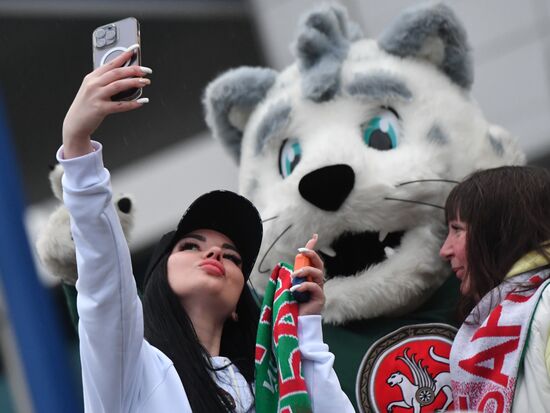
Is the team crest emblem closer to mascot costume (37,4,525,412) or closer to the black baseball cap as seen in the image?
mascot costume (37,4,525,412)

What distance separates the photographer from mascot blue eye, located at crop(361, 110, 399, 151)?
313 centimetres

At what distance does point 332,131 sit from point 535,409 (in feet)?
3.83

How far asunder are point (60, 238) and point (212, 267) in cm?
87

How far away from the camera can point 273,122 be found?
321 cm

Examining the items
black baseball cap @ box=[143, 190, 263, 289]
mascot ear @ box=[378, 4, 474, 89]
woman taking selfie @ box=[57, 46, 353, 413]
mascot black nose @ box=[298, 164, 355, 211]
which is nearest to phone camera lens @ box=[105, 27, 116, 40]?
woman taking selfie @ box=[57, 46, 353, 413]

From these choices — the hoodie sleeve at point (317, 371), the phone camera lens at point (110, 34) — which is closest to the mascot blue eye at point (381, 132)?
the hoodie sleeve at point (317, 371)

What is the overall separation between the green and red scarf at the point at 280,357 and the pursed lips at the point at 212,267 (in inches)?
4.9

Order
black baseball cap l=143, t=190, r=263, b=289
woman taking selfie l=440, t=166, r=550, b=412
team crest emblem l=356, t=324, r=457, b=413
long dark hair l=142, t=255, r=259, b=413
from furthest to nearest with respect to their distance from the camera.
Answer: team crest emblem l=356, t=324, r=457, b=413 < black baseball cap l=143, t=190, r=263, b=289 < woman taking selfie l=440, t=166, r=550, b=412 < long dark hair l=142, t=255, r=259, b=413

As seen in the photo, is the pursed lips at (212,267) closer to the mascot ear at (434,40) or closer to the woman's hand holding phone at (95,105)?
the woman's hand holding phone at (95,105)

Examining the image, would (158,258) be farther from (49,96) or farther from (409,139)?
(49,96)

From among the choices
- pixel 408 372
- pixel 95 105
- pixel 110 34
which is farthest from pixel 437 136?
pixel 95 105

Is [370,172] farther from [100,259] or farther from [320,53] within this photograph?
[100,259]

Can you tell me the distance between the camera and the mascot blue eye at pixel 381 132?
313 cm

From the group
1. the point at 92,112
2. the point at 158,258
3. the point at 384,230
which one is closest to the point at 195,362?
the point at 158,258
